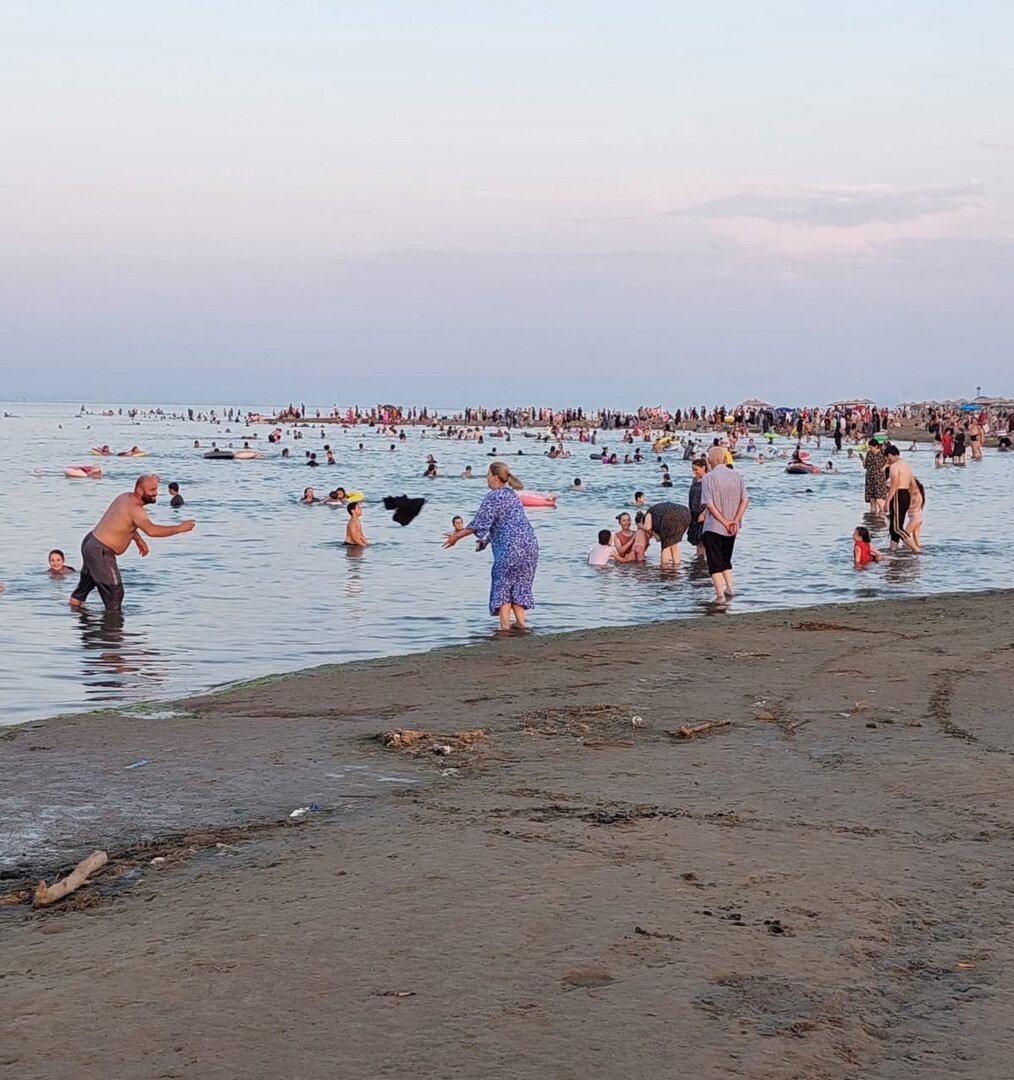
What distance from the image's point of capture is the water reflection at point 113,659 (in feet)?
36.2

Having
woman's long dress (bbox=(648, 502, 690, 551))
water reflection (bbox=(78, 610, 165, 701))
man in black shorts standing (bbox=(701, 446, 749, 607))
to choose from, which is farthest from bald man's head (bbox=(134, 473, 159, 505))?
woman's long dress (bbox=(648, 502, 690, 551))

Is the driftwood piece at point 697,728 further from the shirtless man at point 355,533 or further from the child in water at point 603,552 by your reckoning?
the shirtless man at point 355,533

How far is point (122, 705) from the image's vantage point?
9.89m

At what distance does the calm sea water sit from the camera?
1262 centimetres

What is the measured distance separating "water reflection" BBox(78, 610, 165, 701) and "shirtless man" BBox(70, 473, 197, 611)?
29 centimetres

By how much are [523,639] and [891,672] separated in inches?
150

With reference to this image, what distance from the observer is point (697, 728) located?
7633 mm

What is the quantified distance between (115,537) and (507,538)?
14.8 feet

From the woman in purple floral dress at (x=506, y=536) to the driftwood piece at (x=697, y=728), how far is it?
16.9ft

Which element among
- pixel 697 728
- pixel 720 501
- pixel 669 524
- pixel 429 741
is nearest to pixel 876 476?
pixel 669 524

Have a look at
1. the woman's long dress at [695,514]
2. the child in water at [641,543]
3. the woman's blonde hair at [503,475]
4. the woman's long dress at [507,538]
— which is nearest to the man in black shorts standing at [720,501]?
the woman's long dress at [507,538]

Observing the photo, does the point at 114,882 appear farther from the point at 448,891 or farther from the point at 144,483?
the point at 144,483

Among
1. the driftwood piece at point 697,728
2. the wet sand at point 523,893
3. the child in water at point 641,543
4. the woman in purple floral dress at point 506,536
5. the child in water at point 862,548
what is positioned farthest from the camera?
the child in water at point 641,543

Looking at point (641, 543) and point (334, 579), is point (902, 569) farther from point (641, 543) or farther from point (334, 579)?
point (334, 579)
